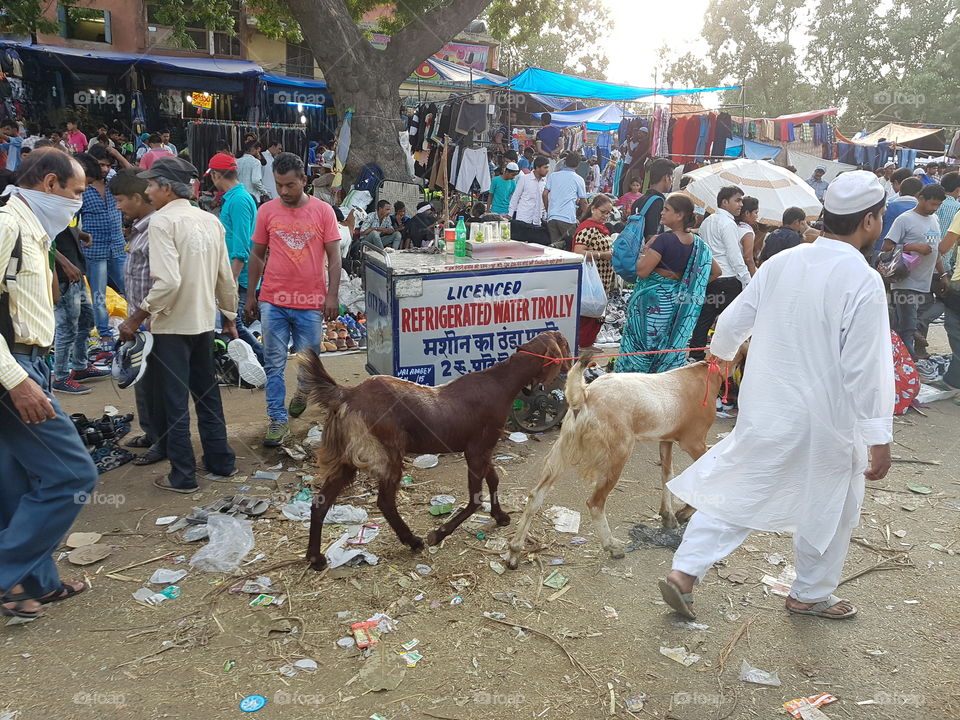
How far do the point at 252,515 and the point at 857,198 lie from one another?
3.81 metres

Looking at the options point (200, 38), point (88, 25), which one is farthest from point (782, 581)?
point (88, 25)

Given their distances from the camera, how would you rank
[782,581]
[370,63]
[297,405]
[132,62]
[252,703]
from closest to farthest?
[252,703] → [782,581] → [297,405] → [370,63] → [132,62]

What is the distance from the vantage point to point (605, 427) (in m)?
3.98

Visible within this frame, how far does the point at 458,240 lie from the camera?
19.2ft

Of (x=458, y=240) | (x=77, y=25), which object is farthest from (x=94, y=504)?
(x=77, y=25)

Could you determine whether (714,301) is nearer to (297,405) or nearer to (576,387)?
(576,387)

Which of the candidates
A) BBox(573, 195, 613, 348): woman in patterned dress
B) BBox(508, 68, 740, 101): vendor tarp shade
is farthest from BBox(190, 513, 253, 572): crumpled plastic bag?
BBox(508, 68, 740, 101): vendor tarp shade

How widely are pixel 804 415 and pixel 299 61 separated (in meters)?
25.1

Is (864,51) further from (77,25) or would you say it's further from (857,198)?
(857,198)

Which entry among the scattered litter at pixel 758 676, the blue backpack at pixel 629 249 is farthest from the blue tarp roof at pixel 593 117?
the scattered litter at pixel 758 676

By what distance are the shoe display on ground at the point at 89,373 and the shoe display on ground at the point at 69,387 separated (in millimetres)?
147

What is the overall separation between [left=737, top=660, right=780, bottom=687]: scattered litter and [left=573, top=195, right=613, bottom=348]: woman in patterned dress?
3.85 meters

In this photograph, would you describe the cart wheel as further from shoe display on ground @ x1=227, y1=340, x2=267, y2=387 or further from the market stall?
shoe display on ground @ x1=227, y1=340, x2=267, y2=387

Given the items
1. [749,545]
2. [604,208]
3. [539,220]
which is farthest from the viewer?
[539,220]
